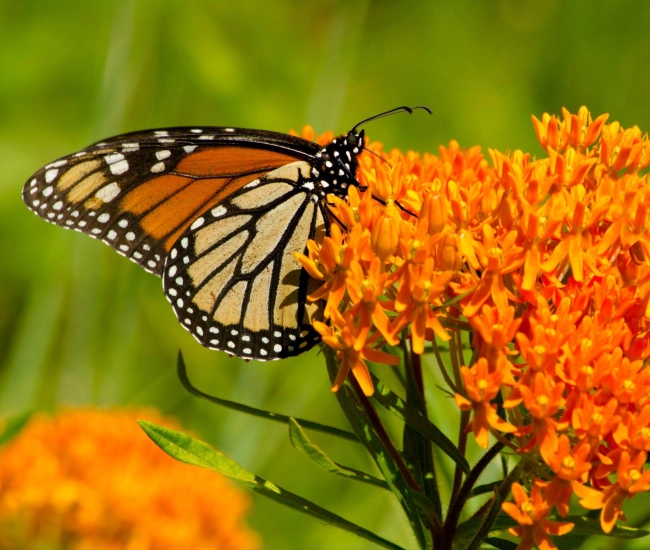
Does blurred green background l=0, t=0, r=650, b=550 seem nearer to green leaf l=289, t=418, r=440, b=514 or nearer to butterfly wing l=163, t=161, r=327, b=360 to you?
butterfly wing l=163, t=161, r=327, b=360

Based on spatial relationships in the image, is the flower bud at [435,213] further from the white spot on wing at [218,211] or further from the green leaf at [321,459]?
the white spot on wing at [218,211]

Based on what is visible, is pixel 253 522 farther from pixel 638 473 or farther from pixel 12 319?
pixel 638 473

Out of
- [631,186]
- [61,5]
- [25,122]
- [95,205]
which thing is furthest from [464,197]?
[61,5]

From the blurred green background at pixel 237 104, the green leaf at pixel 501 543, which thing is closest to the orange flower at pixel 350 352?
the green leaf at pixel 501 543

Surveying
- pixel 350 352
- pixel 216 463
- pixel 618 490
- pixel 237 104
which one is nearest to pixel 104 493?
pixel 216 463

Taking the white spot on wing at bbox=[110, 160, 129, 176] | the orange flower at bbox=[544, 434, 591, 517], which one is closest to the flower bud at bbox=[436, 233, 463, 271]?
the orange flower at bbox=[544, 434, 591, 517]

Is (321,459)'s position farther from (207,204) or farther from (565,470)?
(207,204)
